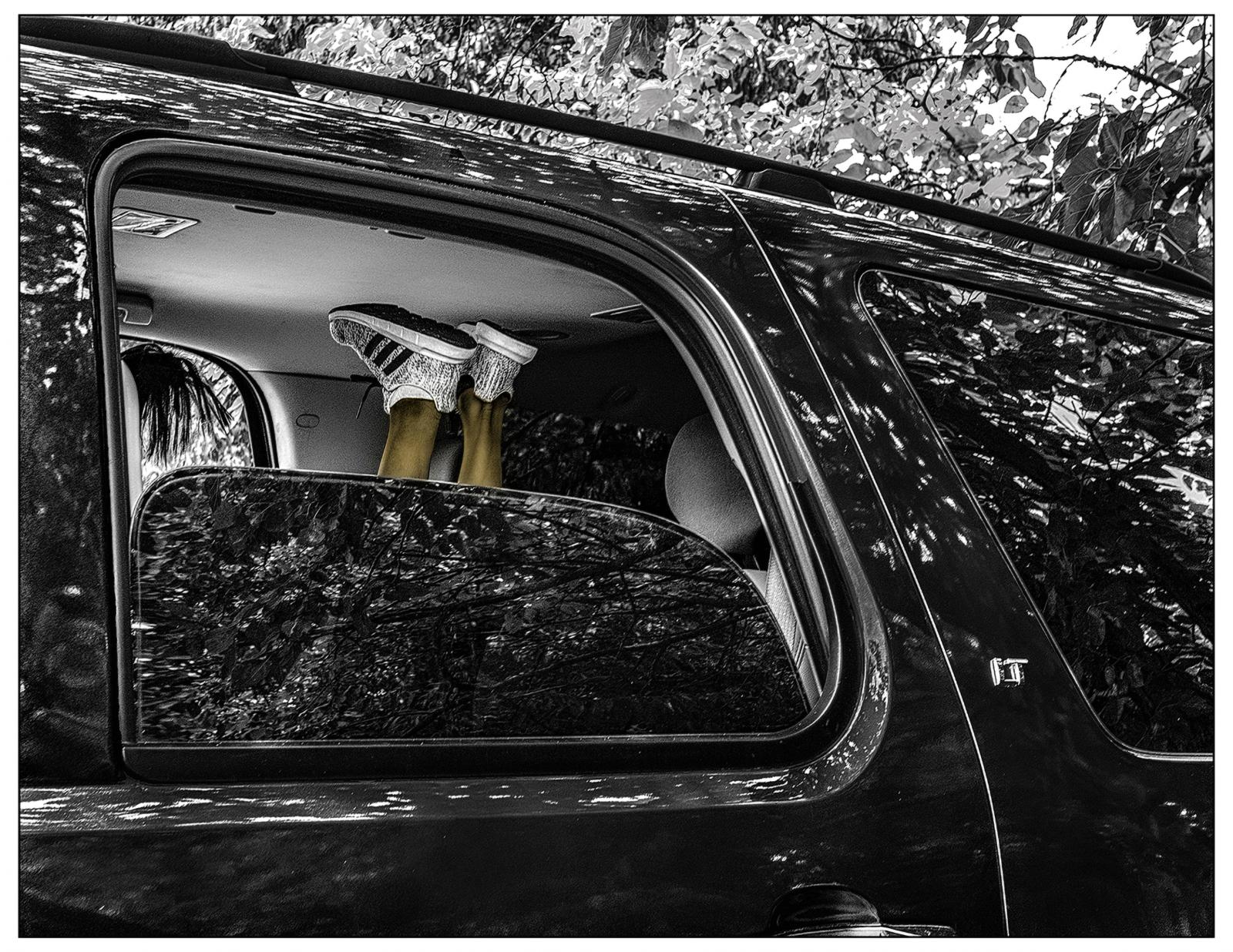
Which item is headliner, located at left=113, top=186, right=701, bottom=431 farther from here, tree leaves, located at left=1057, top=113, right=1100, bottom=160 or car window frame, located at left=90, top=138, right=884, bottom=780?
tree leaves, located at left=1057, top=113, right=1100, bottom=160

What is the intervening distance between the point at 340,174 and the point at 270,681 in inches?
22.2

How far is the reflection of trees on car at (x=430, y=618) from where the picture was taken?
1.10 metres

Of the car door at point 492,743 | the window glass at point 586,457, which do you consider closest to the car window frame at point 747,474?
the car door at point 492,743

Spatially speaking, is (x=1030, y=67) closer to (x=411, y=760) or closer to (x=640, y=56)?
(x=640, y=56)

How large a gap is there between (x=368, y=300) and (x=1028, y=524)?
1083 millimetres

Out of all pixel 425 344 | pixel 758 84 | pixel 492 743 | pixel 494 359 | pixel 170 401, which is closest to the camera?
pixel 492 743

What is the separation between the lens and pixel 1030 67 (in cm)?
449

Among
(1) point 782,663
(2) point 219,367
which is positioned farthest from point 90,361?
(2) point 219,367

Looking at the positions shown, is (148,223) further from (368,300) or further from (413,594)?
(413,594)

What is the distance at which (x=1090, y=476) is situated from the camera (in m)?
1.62

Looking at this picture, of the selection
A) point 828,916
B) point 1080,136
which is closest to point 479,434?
point 828,916

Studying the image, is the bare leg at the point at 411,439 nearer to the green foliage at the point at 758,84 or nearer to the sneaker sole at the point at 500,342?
the sneaker sole at the point at 500,342

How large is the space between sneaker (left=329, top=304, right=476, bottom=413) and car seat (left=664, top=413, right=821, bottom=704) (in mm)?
446

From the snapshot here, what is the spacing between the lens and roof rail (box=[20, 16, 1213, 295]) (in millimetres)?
1280
